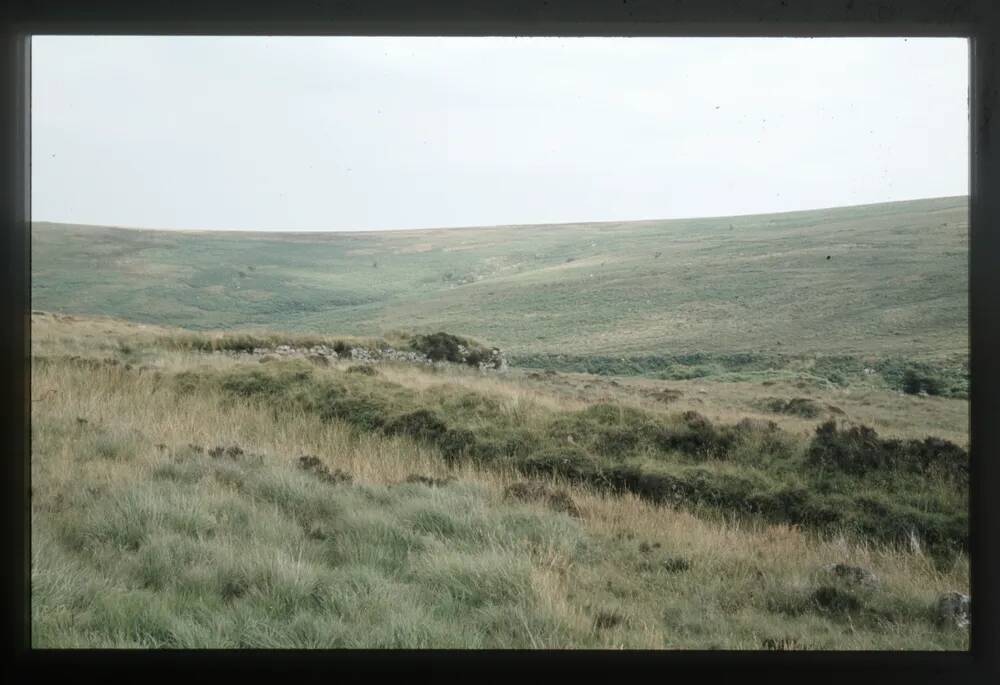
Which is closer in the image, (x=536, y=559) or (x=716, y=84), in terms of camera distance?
(x=536, y=559)

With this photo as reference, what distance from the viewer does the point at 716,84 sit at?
4883 mm

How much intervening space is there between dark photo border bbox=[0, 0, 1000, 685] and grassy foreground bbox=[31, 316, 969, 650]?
0.38 metres

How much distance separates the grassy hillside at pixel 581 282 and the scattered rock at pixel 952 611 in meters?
2.04

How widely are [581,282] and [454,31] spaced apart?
3301 millimetres

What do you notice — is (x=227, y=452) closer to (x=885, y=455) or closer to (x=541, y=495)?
(x=541, y=495)

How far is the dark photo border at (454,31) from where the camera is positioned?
1.91 m

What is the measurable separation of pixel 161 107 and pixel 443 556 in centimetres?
288

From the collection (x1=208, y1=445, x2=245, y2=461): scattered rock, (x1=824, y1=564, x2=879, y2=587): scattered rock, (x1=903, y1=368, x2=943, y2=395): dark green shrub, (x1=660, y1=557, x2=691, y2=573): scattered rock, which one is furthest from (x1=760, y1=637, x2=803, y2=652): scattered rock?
(x1=903, y1=368, x2=943, y2=395): dark green shrub

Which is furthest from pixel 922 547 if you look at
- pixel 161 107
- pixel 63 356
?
pixel 161 107

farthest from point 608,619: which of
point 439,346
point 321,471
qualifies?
point 439,346

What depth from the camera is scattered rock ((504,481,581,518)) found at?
11.4 feet

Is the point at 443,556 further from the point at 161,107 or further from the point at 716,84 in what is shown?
the point at 716,84

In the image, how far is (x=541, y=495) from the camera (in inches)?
139

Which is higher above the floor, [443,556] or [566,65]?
[566,65]
